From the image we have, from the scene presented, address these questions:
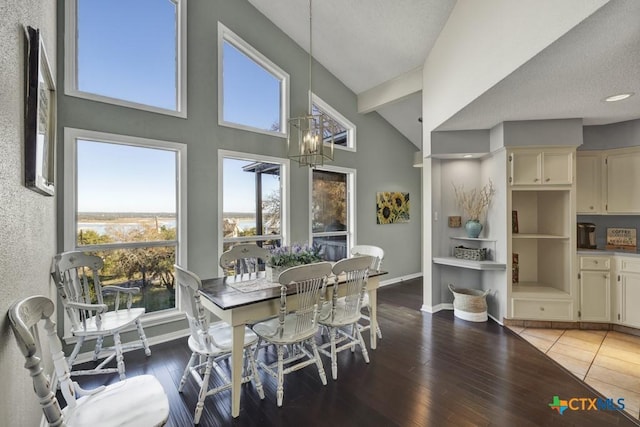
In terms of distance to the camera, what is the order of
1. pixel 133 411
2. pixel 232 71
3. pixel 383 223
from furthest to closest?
pixel 383 223 → pixel 232 71 → pixel 133 411

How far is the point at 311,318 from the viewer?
234 cm

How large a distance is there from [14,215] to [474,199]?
15.0ft

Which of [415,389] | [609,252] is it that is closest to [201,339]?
[415,389]

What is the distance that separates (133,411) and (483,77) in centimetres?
352

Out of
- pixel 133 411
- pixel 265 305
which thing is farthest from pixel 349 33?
pixel 133 411

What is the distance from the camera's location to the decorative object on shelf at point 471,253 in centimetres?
375

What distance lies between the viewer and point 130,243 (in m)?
2.99

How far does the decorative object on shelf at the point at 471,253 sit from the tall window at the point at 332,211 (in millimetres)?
1818

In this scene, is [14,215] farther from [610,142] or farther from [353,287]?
[610,142]

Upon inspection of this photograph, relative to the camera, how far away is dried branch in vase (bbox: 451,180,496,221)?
389 centimetres

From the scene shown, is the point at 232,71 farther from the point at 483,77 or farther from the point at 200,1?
the point at 483,77

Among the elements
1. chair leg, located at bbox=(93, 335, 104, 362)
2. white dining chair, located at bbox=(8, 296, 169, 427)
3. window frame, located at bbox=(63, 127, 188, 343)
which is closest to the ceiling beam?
window frame, located at bbox=(63, 127, 188, 343)

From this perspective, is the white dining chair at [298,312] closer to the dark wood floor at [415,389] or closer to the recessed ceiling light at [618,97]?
the dark wood floor at [415,389]

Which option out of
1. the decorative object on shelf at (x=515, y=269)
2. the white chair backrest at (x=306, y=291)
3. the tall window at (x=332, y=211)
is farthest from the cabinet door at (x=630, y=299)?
the white chair backrest at (x=306, y=291)
